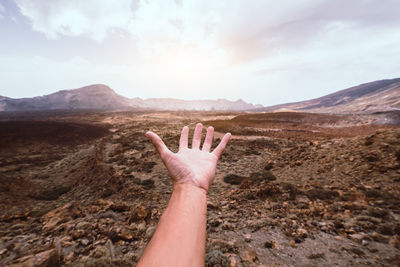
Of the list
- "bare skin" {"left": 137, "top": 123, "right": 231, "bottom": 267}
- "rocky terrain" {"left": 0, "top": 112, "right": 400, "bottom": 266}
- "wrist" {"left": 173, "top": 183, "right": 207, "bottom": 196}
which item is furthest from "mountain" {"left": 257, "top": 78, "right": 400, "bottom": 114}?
"wrist" {"left": 173, "top": 183, "right": 207, "bottom": 196}

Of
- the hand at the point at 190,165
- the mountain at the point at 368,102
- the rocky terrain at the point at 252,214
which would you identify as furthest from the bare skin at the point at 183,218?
the mountain at the point at 368,102

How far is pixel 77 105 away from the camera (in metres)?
192

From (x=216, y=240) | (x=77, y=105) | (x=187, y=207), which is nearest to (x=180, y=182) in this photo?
(x=187, y=207)

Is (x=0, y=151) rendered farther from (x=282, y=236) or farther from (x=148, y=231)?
(x=282, y=236)

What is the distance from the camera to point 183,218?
1782mm

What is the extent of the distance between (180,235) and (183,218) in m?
0.18

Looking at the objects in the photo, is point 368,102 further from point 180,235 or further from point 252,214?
point 180,235

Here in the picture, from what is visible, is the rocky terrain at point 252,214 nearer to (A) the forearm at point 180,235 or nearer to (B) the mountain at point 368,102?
(A) the forearm at point 180,235

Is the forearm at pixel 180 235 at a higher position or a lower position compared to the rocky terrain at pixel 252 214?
higher

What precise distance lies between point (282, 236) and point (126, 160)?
906cm

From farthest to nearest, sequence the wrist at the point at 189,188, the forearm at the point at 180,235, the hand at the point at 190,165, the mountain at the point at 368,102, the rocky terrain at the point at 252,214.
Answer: the mountain at the point at 368,102 < the rocky terrain at the point at 252,214 < the hand at the point at 190,165 < the wrist at the point at 189,188 < the forearm at the point at 180,235

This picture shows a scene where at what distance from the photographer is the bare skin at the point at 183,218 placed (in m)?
1.46

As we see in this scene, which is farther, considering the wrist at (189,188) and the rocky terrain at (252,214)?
the rocky terrain at (252,214)

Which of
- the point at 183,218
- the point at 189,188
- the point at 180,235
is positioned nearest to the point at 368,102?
the point at 189,188
